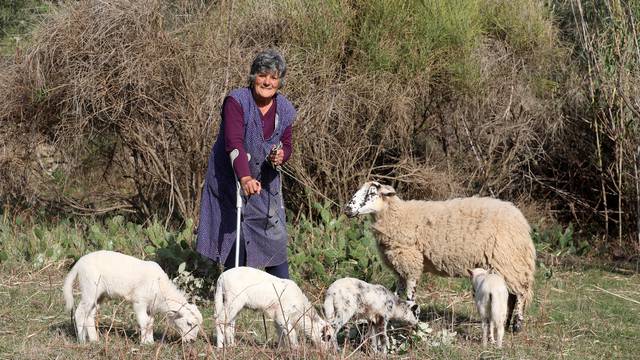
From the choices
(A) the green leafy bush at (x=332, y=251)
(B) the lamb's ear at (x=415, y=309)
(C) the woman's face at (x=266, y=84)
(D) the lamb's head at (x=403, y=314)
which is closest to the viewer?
(D) the lamb's head at (x=403, y=314)

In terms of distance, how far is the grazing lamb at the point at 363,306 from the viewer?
6.16 m

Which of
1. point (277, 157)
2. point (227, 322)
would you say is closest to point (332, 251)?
point (277, 157)

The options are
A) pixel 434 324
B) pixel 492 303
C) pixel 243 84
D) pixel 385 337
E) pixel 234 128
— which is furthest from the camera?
pixel 243 84

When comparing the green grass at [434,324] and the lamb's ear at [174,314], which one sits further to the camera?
the lamb's ear at [174,314]

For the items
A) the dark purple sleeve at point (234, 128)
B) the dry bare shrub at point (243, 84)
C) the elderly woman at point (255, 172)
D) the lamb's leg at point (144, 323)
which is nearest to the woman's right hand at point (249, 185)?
the dark purple sleeve at point (234, 128)

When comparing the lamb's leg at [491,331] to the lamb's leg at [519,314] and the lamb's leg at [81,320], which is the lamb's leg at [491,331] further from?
the lamb's leg at [81,320]

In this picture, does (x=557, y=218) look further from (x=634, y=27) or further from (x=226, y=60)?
(x=226, y=60)

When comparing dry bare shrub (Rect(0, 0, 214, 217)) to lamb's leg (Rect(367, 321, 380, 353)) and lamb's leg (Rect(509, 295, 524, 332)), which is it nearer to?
lamb's leg (Rect(509, 295, 524, 332))

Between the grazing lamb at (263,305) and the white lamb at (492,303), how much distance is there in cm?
126

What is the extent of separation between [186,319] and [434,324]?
191cm

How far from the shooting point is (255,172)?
690 centimetres

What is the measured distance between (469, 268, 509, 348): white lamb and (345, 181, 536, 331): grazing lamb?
674mm

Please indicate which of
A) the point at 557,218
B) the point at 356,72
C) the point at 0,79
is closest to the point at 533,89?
the point at 557,218

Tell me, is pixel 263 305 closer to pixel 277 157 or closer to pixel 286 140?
pixel 277 157
